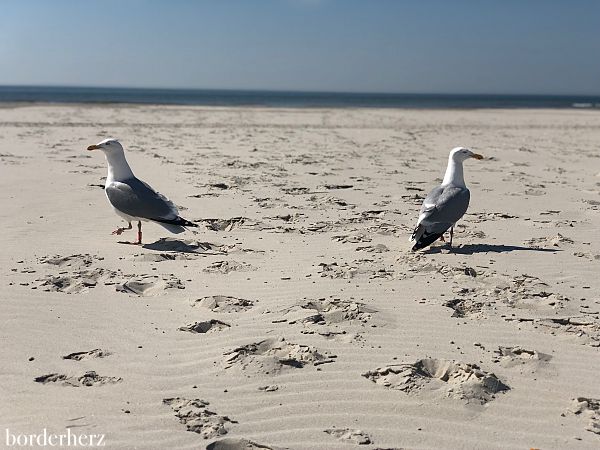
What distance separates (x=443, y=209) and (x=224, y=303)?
2.38 meters

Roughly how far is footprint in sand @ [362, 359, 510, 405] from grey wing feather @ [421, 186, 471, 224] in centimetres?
232

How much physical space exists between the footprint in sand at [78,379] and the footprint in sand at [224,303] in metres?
1.10

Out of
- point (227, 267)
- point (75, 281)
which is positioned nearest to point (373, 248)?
point (227, 267)

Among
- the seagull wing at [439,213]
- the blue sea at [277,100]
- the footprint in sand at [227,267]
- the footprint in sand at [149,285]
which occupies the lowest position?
the footprint in sand at [149,285]

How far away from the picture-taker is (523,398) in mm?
3305

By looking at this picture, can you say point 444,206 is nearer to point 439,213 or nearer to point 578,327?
point 439,213

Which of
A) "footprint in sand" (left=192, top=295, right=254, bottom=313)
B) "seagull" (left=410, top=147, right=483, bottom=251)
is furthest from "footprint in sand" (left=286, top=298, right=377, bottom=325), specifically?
"seagull" (left=410, top=147, right=483, bottom=251)

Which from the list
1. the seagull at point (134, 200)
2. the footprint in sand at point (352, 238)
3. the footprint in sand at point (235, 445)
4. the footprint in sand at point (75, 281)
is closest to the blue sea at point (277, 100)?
the seagull at point (134, 200)

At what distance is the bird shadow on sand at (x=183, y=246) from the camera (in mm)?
5836

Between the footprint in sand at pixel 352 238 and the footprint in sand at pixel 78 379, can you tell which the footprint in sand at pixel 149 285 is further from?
the footprint in sand at pixel 352 238

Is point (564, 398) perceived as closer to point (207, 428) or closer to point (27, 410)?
point (207, 428)

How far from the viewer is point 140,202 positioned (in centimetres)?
610

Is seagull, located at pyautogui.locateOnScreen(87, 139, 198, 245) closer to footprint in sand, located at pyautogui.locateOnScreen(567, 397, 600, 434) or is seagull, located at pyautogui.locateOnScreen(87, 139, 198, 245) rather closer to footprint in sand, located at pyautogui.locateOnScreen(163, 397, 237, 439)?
footprint in sand, located at pyautogui.locateOnScreen(163, 397, 237, 439)

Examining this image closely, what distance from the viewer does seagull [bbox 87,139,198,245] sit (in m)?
6.04
